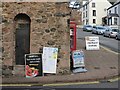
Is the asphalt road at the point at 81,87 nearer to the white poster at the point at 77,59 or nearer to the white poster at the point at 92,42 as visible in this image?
the white poster at the point at 77,59

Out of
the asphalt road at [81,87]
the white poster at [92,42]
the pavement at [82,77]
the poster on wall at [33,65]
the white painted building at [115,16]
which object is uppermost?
the white painted building at [115,16]

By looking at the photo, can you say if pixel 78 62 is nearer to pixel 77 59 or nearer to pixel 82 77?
pixel 77 59

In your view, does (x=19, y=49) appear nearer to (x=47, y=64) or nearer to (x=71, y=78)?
(x=47, y=64)

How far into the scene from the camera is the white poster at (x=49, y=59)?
14305mm

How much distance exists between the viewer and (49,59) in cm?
1438

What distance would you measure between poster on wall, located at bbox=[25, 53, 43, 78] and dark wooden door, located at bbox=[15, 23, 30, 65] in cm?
49

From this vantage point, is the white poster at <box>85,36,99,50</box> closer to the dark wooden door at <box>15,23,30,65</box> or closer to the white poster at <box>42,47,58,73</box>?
the white poster at <box>42,47,58,73</box>

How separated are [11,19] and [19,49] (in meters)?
1.52

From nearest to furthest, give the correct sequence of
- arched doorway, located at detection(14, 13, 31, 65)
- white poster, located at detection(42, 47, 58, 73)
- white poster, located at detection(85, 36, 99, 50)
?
white poster, located at detection(42, 47, 58, 73)
arched doorway, located at detection(14, 13, 31, 65)
white poster, located at detection(85, 36, 99, 50)

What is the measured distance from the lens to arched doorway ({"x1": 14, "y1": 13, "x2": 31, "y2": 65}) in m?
14.7

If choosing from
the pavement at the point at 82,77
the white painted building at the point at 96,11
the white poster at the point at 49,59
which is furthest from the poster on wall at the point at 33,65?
the white painted building at the point at 96,11

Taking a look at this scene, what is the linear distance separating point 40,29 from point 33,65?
1.77 metres

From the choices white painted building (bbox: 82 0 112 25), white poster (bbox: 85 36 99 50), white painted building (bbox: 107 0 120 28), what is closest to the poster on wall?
white poster (bbox: 85 36 99 50)

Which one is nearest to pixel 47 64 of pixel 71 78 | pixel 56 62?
pixel 56 62
